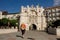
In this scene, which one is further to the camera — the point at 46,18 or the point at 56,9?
the point at 56,9

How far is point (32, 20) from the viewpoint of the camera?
66188mm

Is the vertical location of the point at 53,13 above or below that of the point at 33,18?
above

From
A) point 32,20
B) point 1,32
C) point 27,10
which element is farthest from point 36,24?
point 1,32

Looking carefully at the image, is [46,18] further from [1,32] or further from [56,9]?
[1,32]

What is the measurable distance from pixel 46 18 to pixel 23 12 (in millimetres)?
10280

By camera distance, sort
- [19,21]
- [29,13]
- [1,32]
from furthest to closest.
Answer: [29,13], [19,21], [1,32]

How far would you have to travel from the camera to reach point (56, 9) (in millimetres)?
79312

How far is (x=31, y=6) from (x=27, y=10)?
293cm

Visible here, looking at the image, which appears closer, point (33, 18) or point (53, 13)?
point (33, 18)

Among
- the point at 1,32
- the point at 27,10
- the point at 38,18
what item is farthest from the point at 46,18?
the point at 1,32

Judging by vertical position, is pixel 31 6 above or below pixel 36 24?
above

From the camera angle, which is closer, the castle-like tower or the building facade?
the castle-like tower

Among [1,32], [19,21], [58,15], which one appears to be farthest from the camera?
[58,15]

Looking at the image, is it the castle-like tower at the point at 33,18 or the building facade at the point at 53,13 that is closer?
the castle-like tower at the point at 33,18
